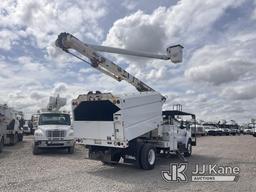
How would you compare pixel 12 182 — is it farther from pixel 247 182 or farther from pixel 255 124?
pixel 255 124

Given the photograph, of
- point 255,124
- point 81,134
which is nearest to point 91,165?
point 81,134

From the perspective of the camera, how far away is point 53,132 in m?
19.5

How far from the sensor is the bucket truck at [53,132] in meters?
19.2

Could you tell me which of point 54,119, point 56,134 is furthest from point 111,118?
point 54,119

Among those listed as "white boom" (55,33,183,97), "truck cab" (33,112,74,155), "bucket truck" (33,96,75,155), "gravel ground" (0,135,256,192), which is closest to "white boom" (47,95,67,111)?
"bucket truck" (33,96,75,155)

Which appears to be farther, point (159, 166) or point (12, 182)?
point (159, 166)

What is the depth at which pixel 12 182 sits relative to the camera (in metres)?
10.7

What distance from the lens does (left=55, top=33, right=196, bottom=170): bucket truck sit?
13.0 metres

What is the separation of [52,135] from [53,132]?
179 millimetres

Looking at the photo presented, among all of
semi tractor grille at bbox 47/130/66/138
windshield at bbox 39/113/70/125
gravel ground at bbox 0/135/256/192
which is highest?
windshield at bbox 39/113/70/125

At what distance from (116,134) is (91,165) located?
2813 mm

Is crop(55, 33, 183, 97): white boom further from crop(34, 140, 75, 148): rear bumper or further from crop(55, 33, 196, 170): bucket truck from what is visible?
crop(34, 140, 75, 148): rear bumper

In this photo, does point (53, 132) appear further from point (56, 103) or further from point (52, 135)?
point (56, 103)

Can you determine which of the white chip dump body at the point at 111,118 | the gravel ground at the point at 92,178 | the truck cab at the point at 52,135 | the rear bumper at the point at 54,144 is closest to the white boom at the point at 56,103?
the truck cab at the point at 52,135
